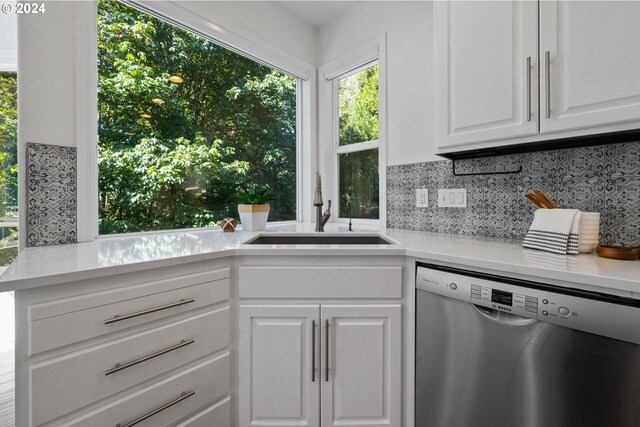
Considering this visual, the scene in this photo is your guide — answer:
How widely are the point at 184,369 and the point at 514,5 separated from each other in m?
1.95

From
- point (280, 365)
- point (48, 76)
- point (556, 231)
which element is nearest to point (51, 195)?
point (48, 76)

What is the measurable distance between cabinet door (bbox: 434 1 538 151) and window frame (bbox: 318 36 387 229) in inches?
27.7

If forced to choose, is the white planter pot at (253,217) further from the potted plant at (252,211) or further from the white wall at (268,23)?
the white wall at (268,23)

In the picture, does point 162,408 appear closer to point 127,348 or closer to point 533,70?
point 127,348

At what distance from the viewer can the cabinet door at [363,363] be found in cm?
130

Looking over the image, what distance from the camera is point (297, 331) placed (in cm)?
132

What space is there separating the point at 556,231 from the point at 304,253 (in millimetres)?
978

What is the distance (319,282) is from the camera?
1323 millimetres

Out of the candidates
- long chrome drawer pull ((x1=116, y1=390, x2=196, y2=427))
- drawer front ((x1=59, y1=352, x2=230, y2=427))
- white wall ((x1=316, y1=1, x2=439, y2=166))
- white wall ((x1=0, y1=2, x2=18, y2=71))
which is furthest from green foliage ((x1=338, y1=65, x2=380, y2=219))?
white wall ((x1=0, y1=2, x2=18, y2=71))

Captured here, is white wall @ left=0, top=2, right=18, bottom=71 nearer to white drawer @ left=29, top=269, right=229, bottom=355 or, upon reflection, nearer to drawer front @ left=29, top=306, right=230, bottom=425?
white drawer @ left=29, top=269, right=229, bottom=355

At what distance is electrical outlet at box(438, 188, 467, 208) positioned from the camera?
1743 millimetres

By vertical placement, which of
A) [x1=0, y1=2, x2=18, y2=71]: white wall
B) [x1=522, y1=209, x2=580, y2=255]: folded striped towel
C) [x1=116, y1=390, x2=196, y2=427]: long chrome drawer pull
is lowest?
[x1=116, y1=390, x2=196, y2=427]: long chrome drawer pull

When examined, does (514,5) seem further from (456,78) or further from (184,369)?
(184,369)

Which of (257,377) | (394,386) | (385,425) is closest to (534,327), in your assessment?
(394,386)
